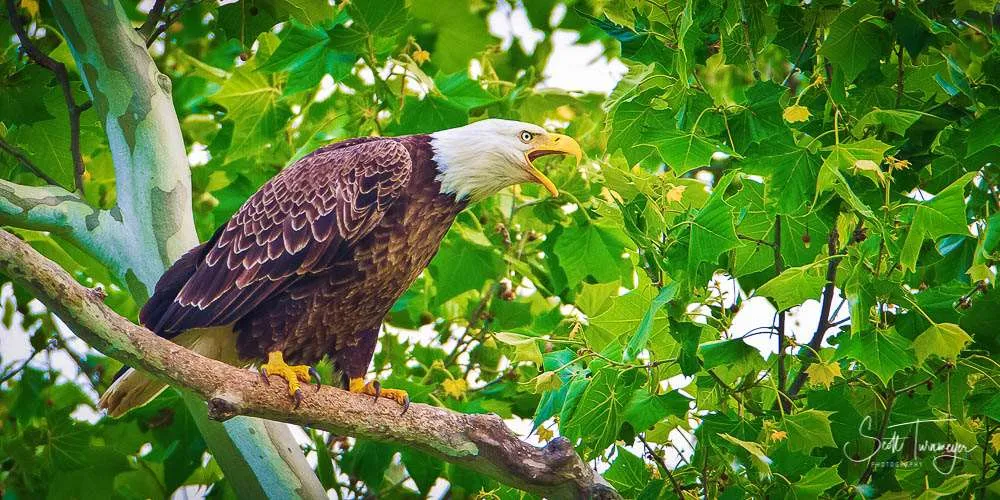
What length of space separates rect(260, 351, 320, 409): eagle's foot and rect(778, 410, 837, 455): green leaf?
4.86 feet

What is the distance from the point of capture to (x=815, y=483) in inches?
124

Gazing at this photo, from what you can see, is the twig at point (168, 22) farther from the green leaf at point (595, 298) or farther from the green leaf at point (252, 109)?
the green leaf at point (595, 298)

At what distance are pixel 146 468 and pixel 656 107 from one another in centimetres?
324

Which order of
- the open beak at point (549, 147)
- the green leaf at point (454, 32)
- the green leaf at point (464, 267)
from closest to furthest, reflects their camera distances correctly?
the open beak at point (549, 147) → the green leaf at point (464, 267) → the green leaf at point (454, 32)

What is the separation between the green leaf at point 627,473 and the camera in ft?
12.1

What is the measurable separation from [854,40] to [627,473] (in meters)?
1.61

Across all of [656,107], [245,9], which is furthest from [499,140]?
[245,9]

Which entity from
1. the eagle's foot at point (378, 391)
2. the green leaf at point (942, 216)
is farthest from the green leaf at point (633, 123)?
the eagle's foot at point (378, 391)

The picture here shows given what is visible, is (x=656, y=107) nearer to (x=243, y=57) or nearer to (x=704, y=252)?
(x=704, y=252)

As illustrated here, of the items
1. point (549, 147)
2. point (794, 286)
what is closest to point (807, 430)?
point (794, 286)

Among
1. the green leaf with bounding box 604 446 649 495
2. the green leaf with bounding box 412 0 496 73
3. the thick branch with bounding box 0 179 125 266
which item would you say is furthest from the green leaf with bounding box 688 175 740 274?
the green leaf with bounding box 412 0 496 73

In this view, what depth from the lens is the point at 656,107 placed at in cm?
374

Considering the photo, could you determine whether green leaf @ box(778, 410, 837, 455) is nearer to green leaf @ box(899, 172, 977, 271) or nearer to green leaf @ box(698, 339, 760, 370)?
green leaf @ box(698, 339, 760, 370)

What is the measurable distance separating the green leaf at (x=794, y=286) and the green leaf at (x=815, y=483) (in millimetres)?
493
